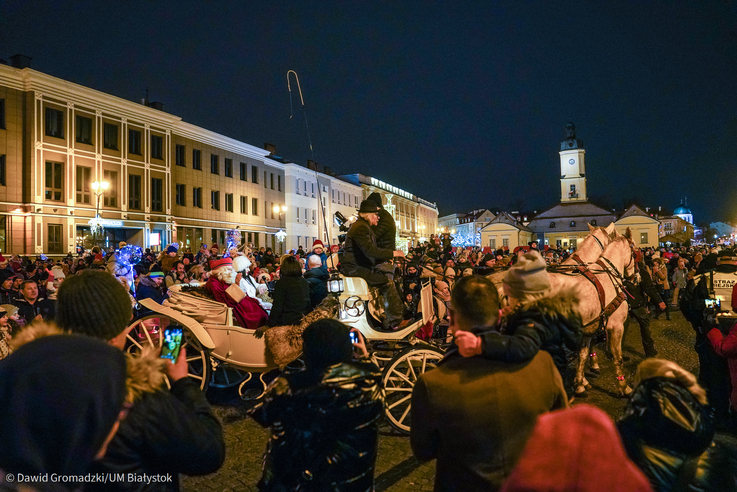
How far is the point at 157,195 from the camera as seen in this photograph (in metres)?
31.4

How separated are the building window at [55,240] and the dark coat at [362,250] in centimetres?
2548

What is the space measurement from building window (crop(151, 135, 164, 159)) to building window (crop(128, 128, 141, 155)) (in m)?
1.12

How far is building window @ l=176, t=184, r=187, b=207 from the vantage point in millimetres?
33312

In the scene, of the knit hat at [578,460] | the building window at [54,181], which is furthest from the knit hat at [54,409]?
the building window at [54,181]

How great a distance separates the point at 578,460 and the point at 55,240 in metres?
29.9

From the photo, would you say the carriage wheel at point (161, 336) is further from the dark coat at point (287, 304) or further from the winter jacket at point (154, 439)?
the winter jacket at point (154, 439)

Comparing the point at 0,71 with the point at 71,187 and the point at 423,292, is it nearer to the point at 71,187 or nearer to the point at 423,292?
the point at 71,187

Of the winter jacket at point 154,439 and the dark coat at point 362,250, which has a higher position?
the dark coat at point 362,250

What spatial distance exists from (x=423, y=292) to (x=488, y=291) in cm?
376

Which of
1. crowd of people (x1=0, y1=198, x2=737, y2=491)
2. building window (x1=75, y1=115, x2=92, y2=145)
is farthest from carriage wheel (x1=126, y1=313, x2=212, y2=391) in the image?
building window (x1=75, y1=115, x2=92, y2=145)

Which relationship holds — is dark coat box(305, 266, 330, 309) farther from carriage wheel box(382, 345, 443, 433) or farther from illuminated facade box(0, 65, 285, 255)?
illuminated facade box(0, 65, 285, 255)

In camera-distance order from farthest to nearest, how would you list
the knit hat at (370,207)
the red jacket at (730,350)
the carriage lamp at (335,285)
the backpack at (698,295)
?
the backpack at (698,295) < the knit hat at (370,207) < the carriage lamp at (335,285) < the red jacket at (730,350)

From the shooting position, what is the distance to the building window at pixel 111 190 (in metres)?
27.8

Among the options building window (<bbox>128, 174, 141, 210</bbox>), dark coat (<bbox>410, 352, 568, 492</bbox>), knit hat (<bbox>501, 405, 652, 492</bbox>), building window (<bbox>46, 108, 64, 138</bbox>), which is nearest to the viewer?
knit hat (<bbox>501, 405, 652, 492</bbox>)
